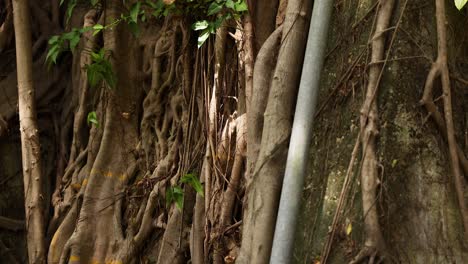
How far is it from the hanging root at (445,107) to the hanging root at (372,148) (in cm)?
20

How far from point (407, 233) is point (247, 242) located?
74 cm

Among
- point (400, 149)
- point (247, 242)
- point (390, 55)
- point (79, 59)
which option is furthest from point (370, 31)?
point (79, 59)

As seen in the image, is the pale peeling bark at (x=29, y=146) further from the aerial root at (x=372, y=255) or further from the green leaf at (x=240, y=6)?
the aerial root at (x=372, y=255)

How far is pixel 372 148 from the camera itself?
108 inches

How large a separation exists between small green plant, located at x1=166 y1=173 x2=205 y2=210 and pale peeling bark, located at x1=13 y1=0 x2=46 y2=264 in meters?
1.07

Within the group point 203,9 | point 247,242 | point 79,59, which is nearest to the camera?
point 247,242

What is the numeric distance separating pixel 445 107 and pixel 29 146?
2.97m

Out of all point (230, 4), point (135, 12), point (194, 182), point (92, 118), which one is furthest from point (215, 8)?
point (92, 118)

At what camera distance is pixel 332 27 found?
3186mm

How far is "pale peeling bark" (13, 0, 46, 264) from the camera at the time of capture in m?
4.70

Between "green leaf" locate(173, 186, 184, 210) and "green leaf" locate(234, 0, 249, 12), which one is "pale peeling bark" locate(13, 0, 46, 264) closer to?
"green leaf" locate(173, 186, 184, 210)

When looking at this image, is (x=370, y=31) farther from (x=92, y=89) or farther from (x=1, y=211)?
(x=1, y=211)

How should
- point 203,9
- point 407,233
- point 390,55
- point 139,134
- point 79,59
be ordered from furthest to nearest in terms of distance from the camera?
point 79,59 → point 139,134 → point 203,9 → point 390,55 → point 407,233

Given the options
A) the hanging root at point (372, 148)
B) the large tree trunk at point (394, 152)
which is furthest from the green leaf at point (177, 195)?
the hanging root at point (372, 148)
